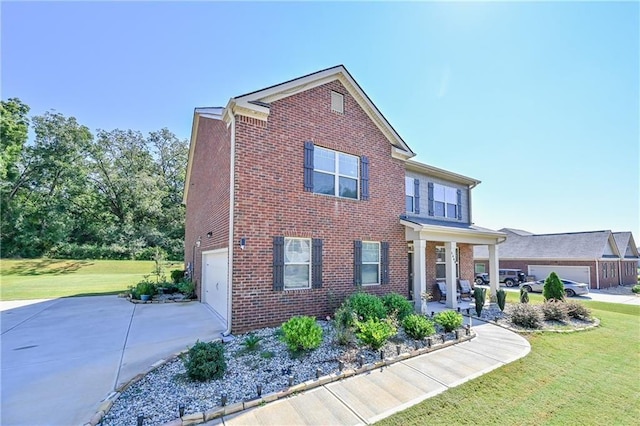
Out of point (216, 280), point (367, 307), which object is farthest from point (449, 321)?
point (216, 280)

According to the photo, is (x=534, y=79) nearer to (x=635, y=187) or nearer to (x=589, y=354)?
(x=589, y=354)

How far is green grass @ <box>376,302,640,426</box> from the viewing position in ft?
13.6

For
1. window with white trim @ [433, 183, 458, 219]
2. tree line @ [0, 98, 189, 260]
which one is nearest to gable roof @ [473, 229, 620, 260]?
window with white trim @ [433, 183, 458, 219]

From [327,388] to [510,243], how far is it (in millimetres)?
31921

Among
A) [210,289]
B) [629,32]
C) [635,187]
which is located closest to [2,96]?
[210,289]

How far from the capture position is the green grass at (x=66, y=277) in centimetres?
1673

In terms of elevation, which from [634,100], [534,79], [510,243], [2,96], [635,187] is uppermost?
[2,96]

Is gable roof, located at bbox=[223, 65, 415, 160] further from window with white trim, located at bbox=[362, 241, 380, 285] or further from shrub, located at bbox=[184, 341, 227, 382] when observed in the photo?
shrub, located at bbox=[184, 341, 227, 382]

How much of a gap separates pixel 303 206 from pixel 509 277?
26.0 m

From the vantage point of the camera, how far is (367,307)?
7.88 m

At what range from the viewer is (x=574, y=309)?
1044 centimetres

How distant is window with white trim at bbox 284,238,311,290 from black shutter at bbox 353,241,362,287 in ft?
5.82

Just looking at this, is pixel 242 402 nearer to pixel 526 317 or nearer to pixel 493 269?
pixel 526 317

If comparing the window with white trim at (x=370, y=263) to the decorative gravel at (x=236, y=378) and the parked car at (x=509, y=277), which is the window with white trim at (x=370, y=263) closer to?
the decorative gravel at (x=236, y=378)
